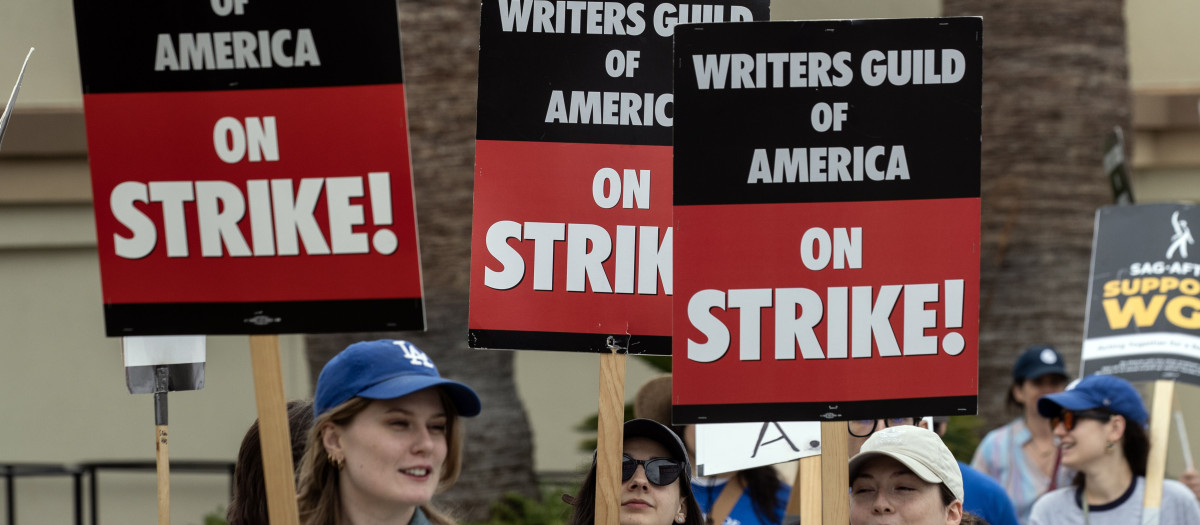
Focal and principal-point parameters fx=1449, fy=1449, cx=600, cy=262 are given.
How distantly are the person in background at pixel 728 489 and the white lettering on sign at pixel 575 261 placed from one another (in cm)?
115

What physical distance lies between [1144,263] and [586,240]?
3.17 m

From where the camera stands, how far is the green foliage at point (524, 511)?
8.15 m

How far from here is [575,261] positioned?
3791mm

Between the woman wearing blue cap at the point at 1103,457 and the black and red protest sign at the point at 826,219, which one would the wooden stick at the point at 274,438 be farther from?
the woman wearing blue cap at the point at 1103,457

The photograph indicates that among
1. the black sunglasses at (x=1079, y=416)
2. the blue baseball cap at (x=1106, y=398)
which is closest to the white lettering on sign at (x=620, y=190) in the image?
the blue baseball cap at (x=1106, y=398)

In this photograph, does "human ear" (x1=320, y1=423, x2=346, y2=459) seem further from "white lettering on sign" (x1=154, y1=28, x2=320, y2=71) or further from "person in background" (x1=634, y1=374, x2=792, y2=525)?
"person in background" (x1=634, y1=374, x2=792, y2=525)

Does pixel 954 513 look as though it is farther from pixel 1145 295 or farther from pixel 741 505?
pixel 1145 295

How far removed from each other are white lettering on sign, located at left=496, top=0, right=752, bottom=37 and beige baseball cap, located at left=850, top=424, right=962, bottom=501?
117 cm

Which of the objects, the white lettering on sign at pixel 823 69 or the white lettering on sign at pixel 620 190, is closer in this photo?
the white lettering on sign at pixel 823 69

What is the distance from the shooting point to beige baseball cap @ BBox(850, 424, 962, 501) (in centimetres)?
376

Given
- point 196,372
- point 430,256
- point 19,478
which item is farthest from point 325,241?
point 19,478

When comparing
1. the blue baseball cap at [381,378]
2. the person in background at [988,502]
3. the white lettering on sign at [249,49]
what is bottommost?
the person in background at [988,502]

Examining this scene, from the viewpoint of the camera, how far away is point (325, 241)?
309 cm

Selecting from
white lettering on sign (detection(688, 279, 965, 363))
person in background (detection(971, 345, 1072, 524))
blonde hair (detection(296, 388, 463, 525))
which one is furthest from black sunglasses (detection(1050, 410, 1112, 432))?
blonde hair (detection(296, 388, 463, 525))
